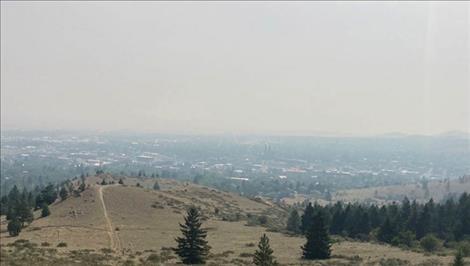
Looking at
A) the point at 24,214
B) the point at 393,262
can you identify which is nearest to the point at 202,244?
the point at 393,262

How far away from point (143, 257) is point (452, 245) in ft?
121

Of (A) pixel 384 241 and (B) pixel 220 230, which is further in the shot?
(B) pixel 220 230

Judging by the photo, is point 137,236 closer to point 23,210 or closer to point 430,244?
point 23,210

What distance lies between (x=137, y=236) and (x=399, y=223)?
36.7 metres

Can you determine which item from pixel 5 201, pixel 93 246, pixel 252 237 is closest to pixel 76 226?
pixel 93 246

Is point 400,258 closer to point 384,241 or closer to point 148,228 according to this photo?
point 384,241

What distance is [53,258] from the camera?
45.1 meters

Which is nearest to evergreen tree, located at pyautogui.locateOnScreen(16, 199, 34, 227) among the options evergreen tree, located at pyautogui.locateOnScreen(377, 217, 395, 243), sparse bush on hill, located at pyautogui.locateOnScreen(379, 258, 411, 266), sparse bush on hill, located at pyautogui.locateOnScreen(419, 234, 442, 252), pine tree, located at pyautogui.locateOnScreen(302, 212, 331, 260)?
pine tree, located at pyautogui.locateOnScreen(302, 212, 331, 260)

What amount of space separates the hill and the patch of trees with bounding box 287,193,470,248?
752 cm

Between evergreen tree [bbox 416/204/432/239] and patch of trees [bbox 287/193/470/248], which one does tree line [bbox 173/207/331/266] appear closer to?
patch of trees [bbox 287/193/470/248]

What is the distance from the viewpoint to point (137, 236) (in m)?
63.8

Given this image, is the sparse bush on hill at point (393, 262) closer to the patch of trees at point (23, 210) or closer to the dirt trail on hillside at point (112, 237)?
the dirt trail on hillside at point (112, 237)

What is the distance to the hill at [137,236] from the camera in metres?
46.1

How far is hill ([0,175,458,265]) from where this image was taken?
46094 mm
